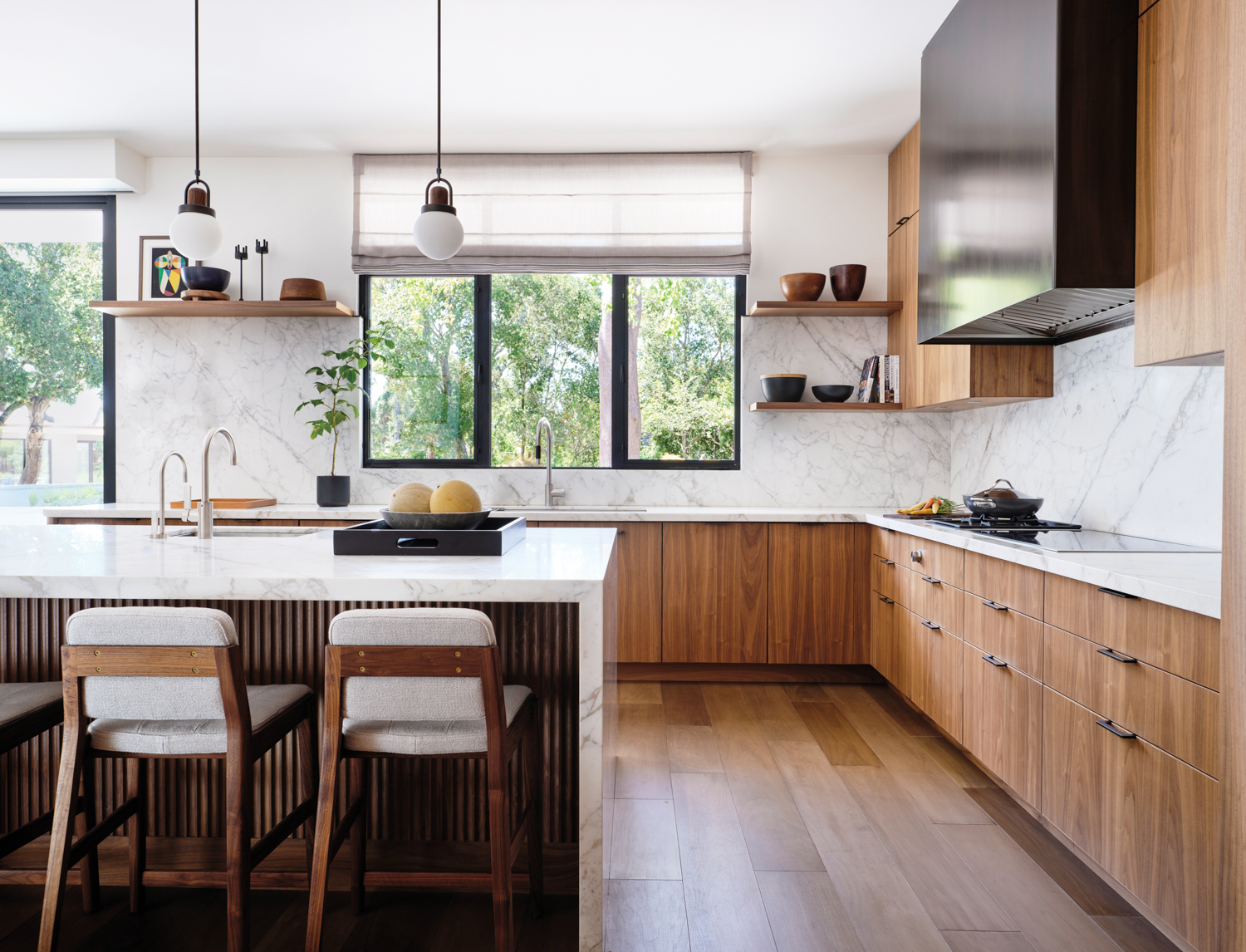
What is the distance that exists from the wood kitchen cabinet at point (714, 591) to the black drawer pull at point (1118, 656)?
76.0 inches

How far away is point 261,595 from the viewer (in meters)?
1.58

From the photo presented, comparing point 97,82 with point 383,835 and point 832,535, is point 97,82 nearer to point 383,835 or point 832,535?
point 383,835

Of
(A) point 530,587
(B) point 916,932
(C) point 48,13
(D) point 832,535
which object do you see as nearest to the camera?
(A) point 530,587

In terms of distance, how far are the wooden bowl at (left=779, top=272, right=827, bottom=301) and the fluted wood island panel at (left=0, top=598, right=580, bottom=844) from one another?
2707 millimetres

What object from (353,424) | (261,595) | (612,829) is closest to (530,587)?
(261,595)

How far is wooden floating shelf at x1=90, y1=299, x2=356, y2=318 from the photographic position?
404cm

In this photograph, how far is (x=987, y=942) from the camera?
5.72ft

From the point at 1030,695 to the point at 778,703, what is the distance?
1428 mm

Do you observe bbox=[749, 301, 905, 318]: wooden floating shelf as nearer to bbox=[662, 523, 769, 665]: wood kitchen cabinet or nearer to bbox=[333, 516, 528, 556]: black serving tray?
bbox=[662, 523, 769, 665]: wood kitchen cabinet

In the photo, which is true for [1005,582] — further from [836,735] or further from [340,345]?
[340,345]

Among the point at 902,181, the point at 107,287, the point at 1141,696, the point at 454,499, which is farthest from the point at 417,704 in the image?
the point at 107,287

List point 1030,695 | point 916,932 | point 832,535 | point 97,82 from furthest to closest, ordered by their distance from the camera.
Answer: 1. point 832,535
2. point 97,82
3. point 1030,695
4. point 916,932

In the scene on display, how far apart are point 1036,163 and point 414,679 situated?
2.08m

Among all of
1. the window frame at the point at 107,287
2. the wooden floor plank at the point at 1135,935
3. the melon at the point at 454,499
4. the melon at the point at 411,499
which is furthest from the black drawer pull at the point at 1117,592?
the window frame at the point at 107,287
